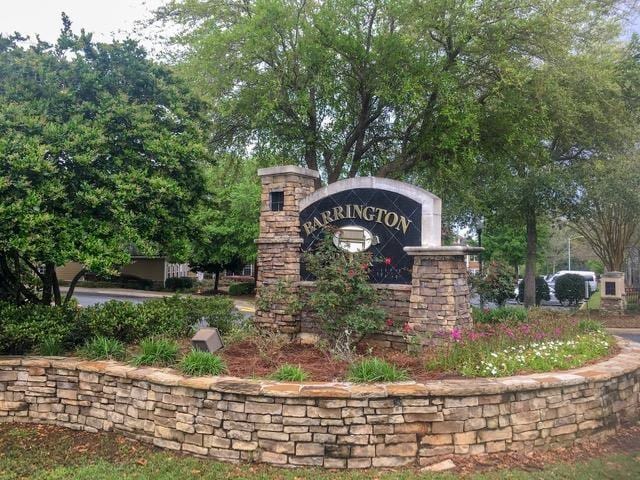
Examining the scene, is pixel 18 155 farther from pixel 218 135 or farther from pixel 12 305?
pixel 218 135

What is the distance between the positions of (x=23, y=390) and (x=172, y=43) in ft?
30.6

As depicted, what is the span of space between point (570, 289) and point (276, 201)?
62.6 feet

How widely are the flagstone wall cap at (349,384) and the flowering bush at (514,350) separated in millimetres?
263

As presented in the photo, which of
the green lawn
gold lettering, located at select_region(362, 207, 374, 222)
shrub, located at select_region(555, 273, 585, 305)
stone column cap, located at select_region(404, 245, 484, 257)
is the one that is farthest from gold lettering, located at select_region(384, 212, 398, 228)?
shrub, located at select_region(555, 273, 585, 305)

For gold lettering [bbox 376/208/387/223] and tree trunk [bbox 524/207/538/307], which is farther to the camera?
tree trunk [bbox 524/207/538/307]

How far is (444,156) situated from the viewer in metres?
11.8

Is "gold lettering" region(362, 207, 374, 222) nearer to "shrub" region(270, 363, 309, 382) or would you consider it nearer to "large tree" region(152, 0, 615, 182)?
"shrub" region(270, 363, 309, 382)

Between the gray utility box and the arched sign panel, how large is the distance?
1761 millimetres

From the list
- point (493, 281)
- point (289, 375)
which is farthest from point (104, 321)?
point (493, 281)

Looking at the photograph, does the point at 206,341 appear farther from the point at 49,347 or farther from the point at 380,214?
the point at 380,214

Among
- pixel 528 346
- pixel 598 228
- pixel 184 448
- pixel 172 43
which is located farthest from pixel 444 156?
pixel 598 228

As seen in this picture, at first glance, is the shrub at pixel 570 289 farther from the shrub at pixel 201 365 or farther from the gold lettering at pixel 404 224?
the shrub at pixel 201 365

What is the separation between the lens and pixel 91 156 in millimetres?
6285

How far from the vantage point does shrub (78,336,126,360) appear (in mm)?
6082
